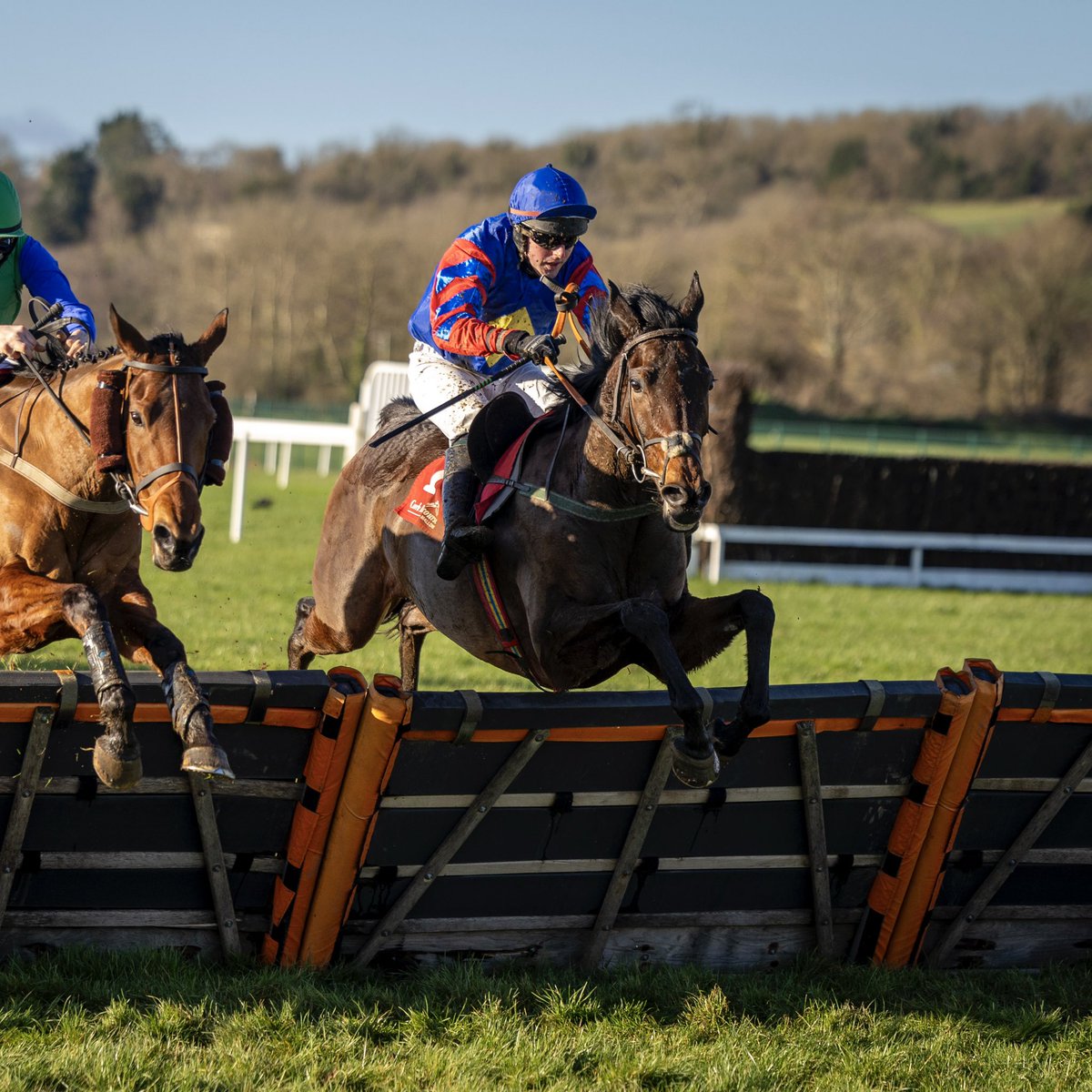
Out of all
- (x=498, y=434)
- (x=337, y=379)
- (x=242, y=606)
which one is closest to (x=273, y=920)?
(x=498, y=434)

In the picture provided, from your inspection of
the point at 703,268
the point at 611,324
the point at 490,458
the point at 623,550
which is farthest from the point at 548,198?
the point at 703,268

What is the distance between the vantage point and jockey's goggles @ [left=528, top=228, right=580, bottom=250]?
5102 millimetres

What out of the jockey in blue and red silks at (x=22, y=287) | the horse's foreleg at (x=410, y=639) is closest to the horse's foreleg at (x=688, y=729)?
the horse's foreleg at (x=410, y=639)

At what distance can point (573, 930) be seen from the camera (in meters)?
4.15

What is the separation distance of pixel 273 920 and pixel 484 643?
160cm

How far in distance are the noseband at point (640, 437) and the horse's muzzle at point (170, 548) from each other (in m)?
1.42

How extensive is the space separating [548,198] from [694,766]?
2354 mm

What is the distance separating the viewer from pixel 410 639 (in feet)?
20.6

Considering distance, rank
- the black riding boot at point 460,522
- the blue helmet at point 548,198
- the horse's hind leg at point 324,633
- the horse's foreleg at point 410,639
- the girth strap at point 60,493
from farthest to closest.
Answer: the horse's foreleg at point 410,639 < the horse's hind leg at point 324,633 < the blue helmet at point 548,198 < the black riding boot at point 460,522 < the girth strap at point 60,493

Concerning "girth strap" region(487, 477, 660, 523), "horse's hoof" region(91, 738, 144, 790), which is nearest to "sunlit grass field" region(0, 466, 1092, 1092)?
"horse's hoof" region(91, 738, 144, 790)

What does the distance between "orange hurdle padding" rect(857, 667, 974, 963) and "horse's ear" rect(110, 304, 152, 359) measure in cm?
282

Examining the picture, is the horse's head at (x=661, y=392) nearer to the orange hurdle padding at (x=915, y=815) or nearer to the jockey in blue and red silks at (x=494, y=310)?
the jockey in blue and red silks at (x=494, y=310)

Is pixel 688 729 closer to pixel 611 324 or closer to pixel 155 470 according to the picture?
pixel 611 324

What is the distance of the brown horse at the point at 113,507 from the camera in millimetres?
3580
